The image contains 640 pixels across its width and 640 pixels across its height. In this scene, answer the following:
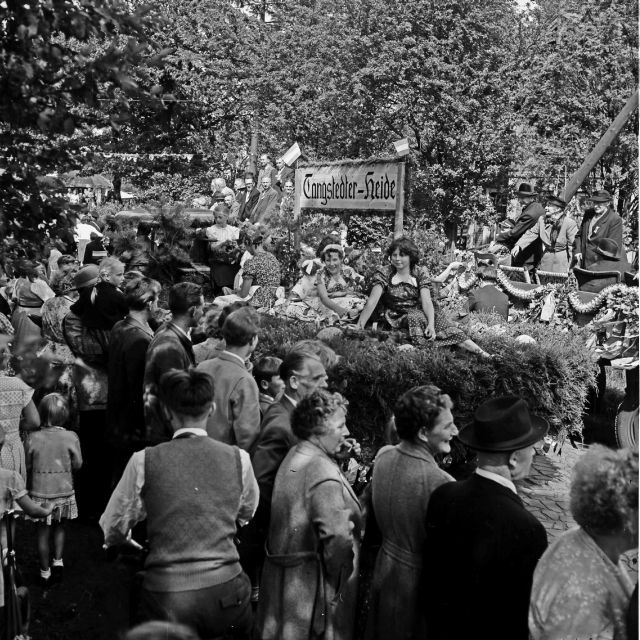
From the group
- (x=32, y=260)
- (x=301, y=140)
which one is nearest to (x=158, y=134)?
(x=301, y=140)

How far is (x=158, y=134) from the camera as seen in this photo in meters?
31.5

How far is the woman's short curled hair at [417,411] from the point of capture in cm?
381

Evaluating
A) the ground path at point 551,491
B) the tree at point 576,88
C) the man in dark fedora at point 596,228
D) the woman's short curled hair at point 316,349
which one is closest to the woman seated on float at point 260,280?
the ground path at point 551,491

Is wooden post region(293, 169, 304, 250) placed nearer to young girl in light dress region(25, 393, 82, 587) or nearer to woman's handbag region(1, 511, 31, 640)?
young girl in light dress region(25, 393, 82, 587)

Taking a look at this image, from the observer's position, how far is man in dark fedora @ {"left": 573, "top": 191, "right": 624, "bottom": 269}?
11.7 meters

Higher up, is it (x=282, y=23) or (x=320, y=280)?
(x=282, y=23)

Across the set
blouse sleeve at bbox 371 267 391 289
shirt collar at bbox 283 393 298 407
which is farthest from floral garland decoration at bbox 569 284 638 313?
shirt collar at bbox 283 393 298 407

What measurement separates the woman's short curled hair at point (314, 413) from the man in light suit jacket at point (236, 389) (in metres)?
0.77

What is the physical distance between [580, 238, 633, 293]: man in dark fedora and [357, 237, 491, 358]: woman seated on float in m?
3.19

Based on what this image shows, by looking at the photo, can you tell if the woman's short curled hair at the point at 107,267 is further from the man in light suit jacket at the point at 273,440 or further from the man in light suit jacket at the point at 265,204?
the man in light suit jacket at the point at 265,204

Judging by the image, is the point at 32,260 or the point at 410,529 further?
the point at 32,260

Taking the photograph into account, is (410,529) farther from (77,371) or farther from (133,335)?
(77,371)

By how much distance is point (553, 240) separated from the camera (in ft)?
41.8

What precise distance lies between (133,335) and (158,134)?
27064mm
